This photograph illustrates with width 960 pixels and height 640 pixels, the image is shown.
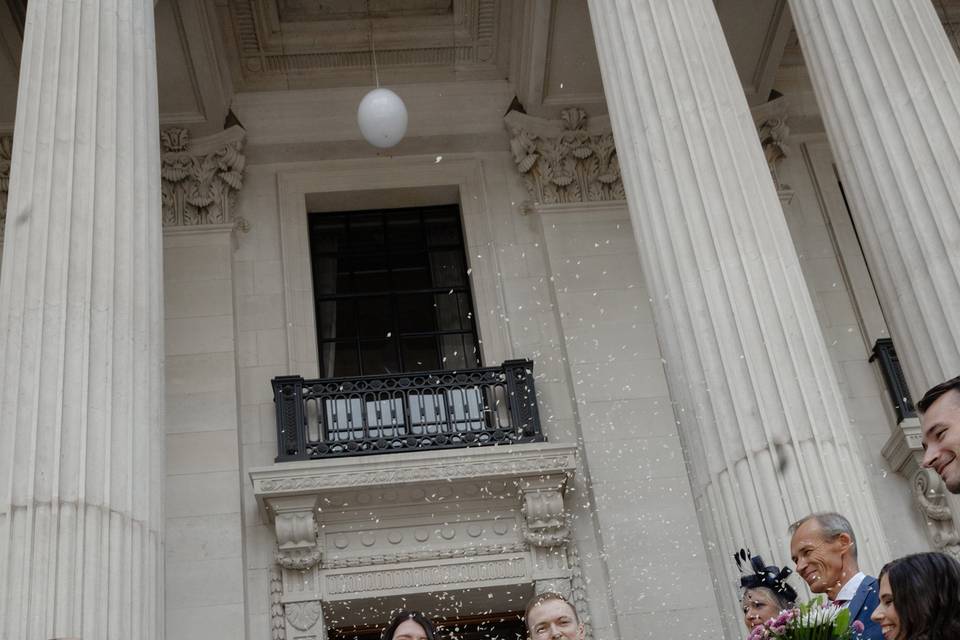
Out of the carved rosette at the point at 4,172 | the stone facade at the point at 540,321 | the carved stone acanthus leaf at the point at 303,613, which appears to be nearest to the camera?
the stone facade at the point at 540,321

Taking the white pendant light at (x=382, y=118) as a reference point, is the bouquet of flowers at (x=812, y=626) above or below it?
below

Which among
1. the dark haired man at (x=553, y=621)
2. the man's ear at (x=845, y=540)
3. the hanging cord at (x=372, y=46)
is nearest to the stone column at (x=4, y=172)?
the hanging cord at (x=372, y=46)

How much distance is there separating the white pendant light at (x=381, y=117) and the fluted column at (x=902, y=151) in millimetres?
4105

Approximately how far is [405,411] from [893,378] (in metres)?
5.08

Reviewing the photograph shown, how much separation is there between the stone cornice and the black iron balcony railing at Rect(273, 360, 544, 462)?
327 millimetres

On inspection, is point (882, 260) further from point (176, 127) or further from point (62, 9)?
point (176, 127)

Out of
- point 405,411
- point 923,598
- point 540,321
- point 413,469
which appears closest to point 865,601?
point 923,598

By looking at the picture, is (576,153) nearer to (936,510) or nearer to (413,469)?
(413,469)

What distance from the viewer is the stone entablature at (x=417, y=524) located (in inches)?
462

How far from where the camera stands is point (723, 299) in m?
8.09

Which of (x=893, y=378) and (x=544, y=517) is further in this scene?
(x=893, y=378)

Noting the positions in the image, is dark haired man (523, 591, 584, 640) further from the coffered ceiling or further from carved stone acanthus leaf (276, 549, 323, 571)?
the coffered ceiling

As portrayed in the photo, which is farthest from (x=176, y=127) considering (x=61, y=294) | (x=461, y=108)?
(x=61, y=294)

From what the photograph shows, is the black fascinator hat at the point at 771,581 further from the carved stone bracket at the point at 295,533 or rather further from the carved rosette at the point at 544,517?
the carved stone bracket at the point at 295,533
